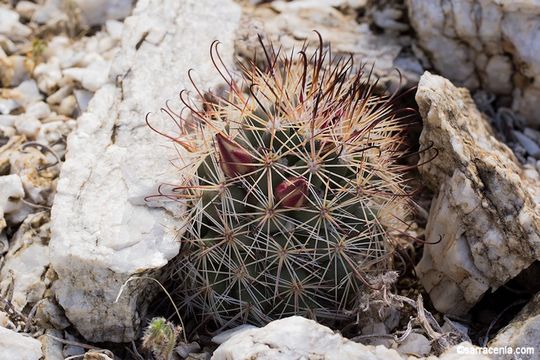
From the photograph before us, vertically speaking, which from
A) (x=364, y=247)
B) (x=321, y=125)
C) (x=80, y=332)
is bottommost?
(x=80, y=332)

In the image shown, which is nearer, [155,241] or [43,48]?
[155,241]

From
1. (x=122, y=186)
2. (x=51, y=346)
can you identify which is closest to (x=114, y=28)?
(x=122, y=186)

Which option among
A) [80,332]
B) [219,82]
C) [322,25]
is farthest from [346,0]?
[80,332]

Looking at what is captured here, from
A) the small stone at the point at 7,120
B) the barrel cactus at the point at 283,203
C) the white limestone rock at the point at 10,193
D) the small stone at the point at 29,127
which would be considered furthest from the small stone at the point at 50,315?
the small stone at the point at 7,120

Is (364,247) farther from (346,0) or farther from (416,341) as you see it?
(346,0)

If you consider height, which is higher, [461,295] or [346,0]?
[346,0]

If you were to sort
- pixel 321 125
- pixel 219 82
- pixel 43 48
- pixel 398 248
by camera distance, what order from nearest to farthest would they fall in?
pixel 321 125, pixel 398 248, pixel 219 82, pixel 43 48

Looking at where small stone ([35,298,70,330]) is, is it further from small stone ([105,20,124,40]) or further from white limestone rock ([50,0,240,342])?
small stone ([105,20,124,40])
